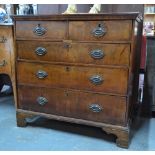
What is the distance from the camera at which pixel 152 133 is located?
170cm

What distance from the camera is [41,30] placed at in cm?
156

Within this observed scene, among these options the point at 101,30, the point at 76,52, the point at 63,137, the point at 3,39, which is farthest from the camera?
the point at 3,39

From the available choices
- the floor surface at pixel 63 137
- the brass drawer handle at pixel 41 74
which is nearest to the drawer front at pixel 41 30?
the brass drawer handle at pixel 41 74

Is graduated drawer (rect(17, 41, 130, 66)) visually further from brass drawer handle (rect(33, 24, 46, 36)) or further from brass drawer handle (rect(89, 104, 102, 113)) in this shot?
brass drawer handle (rect(89, 104, 102, 113))

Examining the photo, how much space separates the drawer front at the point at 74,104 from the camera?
1483 mm

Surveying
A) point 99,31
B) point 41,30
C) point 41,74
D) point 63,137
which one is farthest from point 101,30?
point 63,137

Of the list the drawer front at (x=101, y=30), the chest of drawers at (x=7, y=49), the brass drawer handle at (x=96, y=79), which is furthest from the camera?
the chest of drawers at (x=7, y=49)

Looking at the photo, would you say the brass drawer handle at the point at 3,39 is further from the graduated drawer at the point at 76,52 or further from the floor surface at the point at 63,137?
the floor surface at the point at 63,137

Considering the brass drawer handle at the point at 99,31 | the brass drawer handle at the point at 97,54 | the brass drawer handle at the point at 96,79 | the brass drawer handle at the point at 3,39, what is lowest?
the brass drawer handle at the point at 96,79

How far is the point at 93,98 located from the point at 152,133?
54 cm

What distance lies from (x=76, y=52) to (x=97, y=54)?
143 millimetres

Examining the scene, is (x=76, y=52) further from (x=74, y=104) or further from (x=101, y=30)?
(x=74, y=104)

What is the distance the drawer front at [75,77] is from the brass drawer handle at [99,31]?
0.21 meters
